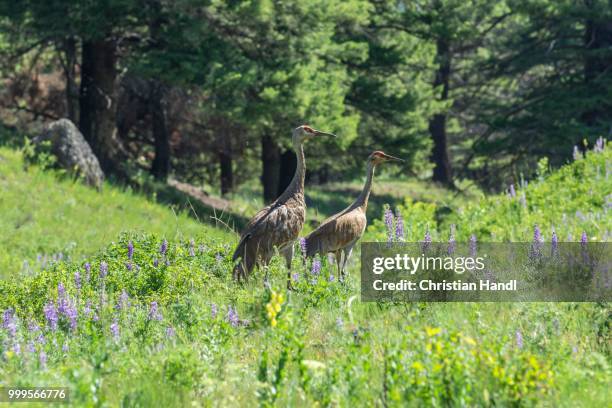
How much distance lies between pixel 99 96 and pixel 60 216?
5436 millimetres

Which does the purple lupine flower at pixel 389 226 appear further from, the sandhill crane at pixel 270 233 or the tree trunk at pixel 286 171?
the tree trunk at pixel 286 171

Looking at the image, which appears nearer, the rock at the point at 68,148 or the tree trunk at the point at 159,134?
the rock at the point at 68,148

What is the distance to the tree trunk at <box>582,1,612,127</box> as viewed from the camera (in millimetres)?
23469

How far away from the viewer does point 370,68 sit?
24.1 meters

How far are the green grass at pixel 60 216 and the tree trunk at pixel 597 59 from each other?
42.3 feet

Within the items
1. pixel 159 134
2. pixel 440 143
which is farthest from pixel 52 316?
pixel 440 143

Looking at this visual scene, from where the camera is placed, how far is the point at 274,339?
5598 mm

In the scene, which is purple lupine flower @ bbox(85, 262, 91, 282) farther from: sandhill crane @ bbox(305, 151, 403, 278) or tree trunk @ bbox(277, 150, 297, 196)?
tree trunk @ bbox(277, 150, 297, 196)

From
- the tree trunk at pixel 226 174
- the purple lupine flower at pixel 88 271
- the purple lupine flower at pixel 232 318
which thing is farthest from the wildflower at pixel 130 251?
the tree trunk at pixel 226 174

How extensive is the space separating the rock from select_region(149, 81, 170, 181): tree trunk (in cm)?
597

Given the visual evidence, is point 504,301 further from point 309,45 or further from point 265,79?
point 309,45

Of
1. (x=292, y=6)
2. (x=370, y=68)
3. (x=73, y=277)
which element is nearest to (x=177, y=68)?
(x=292, y=6)

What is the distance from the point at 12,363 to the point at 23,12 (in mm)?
13708

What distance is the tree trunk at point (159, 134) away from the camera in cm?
2362
